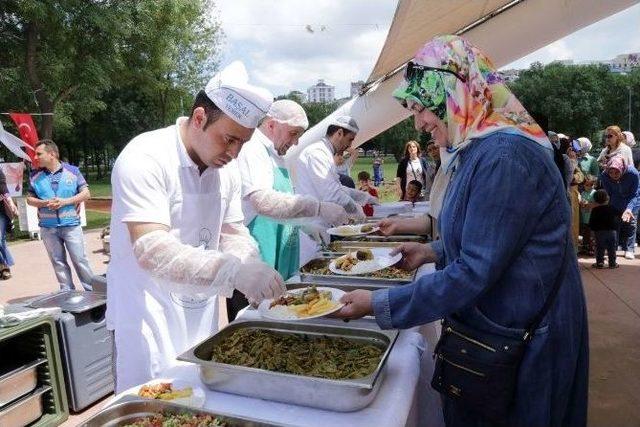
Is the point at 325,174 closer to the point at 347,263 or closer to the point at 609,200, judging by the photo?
the point at 347,263

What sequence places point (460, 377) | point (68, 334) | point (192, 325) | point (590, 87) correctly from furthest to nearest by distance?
point (590, 87)
point (68, 334)
point (192, 325)
point (460, 377)

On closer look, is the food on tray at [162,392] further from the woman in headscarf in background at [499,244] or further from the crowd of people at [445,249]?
the woman in headscarf in background at [499,244]

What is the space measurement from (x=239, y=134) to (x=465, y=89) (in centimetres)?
67

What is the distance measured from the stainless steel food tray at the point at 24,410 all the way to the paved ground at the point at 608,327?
277 millimetres

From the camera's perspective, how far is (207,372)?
1.20 m

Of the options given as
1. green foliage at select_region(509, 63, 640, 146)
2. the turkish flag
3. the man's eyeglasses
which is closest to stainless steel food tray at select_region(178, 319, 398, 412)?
the man's eyeglasses

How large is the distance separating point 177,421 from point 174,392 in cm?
13

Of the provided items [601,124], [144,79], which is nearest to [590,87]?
[601,124]

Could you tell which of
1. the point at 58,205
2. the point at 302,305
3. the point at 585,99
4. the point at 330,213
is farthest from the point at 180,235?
the point at 585,99

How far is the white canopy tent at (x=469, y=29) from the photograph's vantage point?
3.89 m

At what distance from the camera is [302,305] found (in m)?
1.51

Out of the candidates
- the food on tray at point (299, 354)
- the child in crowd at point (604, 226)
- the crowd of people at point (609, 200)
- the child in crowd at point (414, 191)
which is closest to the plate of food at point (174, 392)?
the food on tray at point (299, 354)

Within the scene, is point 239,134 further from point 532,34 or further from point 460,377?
point 532,34

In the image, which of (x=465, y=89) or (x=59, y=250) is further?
(x=59, y=250)
